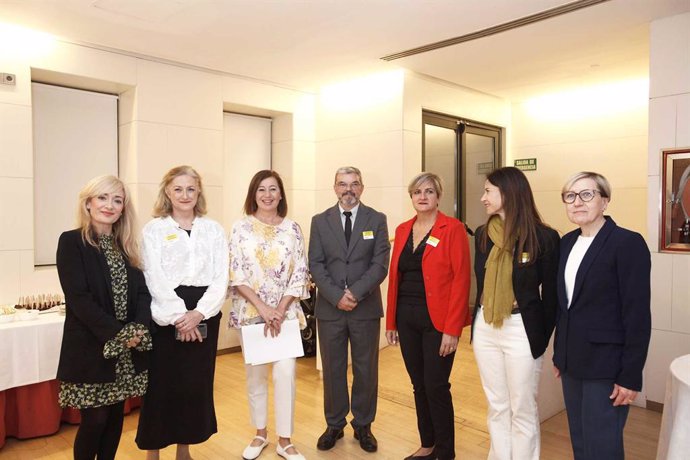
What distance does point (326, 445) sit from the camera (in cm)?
322

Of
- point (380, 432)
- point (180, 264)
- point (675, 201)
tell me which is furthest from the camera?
point (675, 201)

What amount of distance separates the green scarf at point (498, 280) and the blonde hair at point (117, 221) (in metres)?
1.68

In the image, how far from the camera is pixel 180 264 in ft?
8.82

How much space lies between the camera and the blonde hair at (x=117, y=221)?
95.0 inches

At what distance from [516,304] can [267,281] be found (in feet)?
4.49

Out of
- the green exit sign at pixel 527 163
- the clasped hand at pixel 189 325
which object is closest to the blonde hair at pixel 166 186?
the clasped hand at pixel 189 325

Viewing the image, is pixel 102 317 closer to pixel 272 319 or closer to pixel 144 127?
pixel 272 319

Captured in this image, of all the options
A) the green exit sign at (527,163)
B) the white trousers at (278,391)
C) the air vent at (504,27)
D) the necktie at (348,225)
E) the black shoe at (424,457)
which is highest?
the air vent at (504,27)

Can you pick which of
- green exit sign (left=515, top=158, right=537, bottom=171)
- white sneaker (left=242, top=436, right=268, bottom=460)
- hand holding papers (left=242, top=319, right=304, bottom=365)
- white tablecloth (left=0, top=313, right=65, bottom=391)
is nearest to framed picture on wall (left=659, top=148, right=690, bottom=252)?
hand holding papers (left=242, top=319, right=304, bottom=365)

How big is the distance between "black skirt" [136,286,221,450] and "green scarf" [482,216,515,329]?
1406mm

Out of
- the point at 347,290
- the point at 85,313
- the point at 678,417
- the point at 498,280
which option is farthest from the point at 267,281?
the point at 678,417

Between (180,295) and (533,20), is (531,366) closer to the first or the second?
(180,295)

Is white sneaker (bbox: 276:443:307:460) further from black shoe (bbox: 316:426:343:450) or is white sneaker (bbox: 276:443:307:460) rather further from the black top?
the black top

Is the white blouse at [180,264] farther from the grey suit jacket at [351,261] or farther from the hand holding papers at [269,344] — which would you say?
the grey suit jacket at [351,261]
